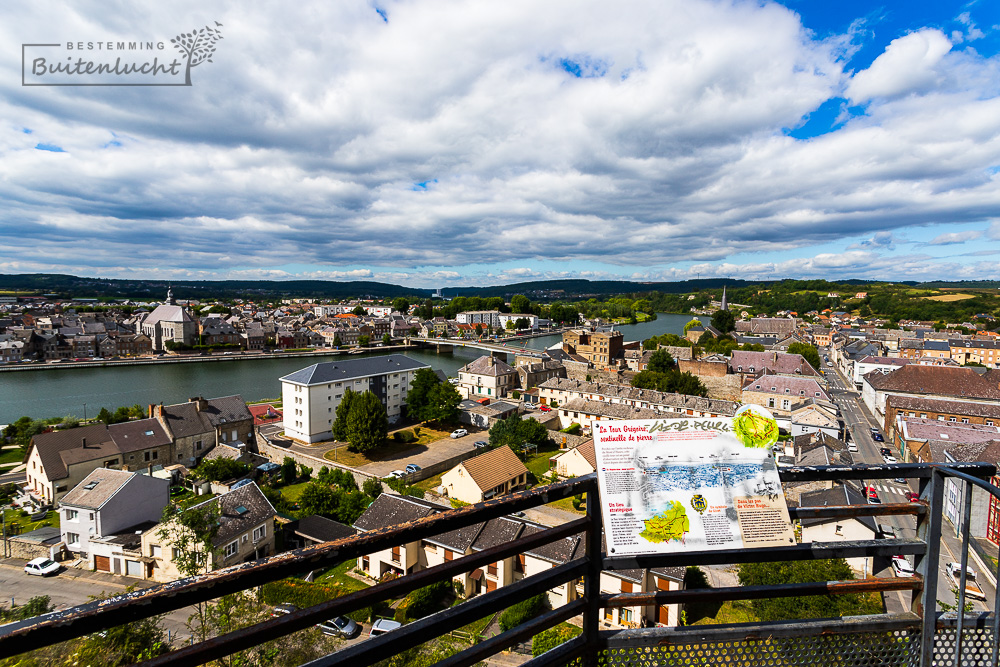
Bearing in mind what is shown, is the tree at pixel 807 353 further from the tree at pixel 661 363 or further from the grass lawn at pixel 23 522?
the grass lawn at pixel 23 522

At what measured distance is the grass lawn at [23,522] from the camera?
41.9 ft

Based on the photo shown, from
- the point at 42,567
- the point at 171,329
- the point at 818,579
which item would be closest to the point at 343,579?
the point at 42,567

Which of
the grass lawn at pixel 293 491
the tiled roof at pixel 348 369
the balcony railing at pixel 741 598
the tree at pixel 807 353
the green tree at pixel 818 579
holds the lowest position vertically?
the grass lawn at pixel 293 491

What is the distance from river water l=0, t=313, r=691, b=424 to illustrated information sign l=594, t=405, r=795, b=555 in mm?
32001

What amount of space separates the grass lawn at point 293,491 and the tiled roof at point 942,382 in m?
26.8

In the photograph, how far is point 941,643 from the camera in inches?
59.4

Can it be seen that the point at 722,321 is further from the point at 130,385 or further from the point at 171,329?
the point at 171,329

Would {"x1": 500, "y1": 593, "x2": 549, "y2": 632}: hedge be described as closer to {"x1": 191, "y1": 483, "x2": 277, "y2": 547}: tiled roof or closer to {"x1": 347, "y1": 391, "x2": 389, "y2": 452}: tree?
{"x1": 191, "y1": 483, "x2": 277, "y2": 547}: tiled roof

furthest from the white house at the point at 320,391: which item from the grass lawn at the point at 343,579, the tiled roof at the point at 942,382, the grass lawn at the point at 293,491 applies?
the tiled roof at the point at 942,382

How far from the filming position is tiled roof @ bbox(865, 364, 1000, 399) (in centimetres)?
2290

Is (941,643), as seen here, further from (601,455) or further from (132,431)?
(132,431)

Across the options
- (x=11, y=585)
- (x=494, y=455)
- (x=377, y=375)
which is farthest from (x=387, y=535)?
(x=377, y=375)

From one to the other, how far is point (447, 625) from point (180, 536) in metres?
11.0

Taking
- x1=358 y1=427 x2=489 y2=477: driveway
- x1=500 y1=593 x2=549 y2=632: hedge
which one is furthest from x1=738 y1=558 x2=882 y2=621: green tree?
x1=358 y1=427 x2=489 y2=477: driveway
